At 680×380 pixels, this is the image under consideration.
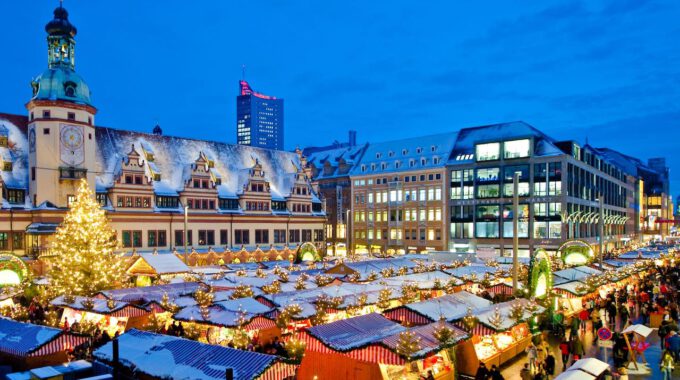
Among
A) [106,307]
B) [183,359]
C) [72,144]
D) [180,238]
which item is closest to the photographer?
[183,359]

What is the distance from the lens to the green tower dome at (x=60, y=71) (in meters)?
47.5

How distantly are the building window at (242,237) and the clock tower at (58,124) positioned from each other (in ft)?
60.1

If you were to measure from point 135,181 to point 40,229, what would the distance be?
1060 centimetres

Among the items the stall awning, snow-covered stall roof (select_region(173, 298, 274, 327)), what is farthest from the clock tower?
snow-covered stall roof (select_region(173, 298, 274, 327))

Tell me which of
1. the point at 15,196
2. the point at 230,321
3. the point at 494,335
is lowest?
the point at 494,335

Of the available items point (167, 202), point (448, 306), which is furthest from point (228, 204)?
point (448, 306)

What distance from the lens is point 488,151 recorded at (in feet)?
256

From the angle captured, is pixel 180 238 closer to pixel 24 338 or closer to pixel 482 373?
pixel 24 338

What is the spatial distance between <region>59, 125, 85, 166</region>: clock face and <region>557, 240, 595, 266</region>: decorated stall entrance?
4263cm

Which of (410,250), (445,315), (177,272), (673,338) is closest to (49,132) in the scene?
(177,272)

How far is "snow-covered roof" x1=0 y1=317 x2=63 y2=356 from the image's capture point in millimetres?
16875

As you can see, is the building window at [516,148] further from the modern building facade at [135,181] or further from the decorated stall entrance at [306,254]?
the decorated stall entrance at [306,254]

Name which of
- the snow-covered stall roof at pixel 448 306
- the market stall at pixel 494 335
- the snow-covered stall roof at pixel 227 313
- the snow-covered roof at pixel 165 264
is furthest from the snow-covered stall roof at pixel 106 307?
the market stall at pixel 494 335

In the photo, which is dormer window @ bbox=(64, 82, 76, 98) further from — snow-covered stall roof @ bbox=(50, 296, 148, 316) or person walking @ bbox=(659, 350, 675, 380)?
person walking @ bbox=(659, 350, 675, 380)
